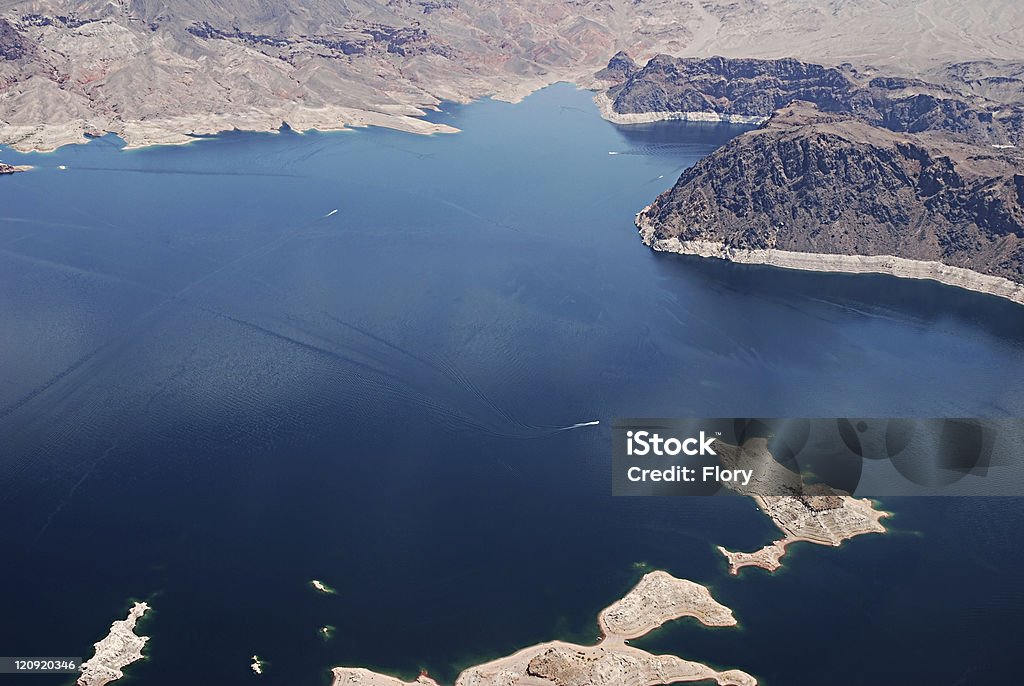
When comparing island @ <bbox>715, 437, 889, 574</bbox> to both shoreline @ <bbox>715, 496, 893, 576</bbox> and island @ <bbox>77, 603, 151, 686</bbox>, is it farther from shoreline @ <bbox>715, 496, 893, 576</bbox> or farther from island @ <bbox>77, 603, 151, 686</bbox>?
island @ <bbox>77, 603, 151, 686</bbox>

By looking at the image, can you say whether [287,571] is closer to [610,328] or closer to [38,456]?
[38,456]

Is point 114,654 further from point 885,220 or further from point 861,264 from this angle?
point 885,220

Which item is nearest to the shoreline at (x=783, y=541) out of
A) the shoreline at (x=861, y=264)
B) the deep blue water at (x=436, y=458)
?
the deep blue water at (x=436, y=458)

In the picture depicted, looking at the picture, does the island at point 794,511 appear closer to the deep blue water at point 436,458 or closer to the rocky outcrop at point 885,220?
the deep blue water at point 436,458

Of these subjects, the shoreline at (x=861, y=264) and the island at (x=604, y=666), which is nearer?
the island at (x=604, y=666)

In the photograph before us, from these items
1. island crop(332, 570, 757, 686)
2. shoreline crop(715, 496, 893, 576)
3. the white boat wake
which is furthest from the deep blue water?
island crop(332, 570, 757, 686)

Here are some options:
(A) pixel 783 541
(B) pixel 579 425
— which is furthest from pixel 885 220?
(A) pixel 783 541

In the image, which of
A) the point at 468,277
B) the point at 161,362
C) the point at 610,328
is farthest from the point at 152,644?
the point at 468,277
